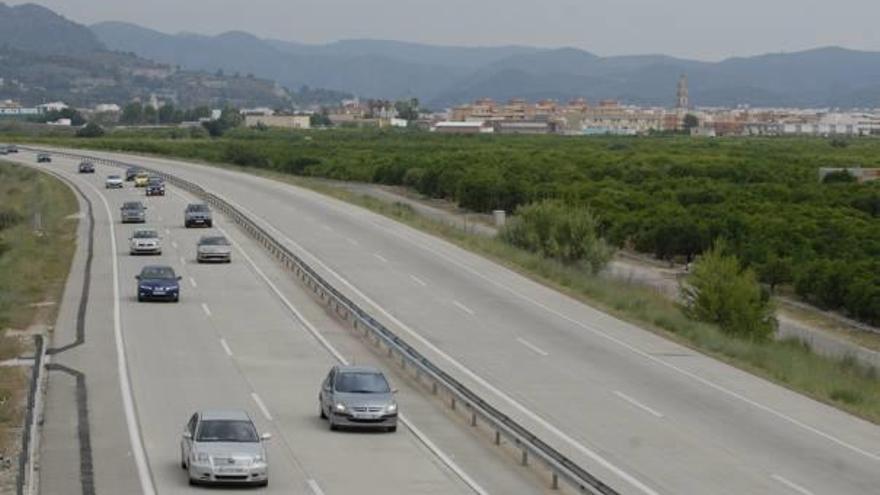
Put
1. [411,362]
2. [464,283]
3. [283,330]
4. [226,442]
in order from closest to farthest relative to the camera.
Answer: [226,442] → [411,362] → [283,330] → [464,283]

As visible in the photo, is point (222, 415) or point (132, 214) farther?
point (132, 214)

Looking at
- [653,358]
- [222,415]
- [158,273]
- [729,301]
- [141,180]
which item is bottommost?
[141,180]

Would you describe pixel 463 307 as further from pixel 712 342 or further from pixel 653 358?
pixel 653 358

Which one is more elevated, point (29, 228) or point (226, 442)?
point (226, 442)

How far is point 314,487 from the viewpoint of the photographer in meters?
23.1

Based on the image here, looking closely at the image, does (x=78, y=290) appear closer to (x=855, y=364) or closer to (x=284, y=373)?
(x=284, y=373)

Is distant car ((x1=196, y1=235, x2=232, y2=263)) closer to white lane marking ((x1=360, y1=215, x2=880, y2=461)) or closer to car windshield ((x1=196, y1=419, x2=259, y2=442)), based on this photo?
white lane marking ((x1=360, y1=215, x2=880, y2=461))

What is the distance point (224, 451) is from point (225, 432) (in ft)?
1.64

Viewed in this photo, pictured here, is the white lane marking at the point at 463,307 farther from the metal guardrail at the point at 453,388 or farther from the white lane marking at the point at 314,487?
the white lane marking at the point at 314,487

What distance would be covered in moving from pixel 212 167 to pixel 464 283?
85.6m

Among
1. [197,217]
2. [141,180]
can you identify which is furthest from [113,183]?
[197,217]

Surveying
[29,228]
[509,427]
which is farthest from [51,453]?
[29,228]

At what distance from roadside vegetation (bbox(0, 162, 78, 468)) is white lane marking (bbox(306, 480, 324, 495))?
4.80 metres

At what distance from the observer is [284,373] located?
34562 millimetres
